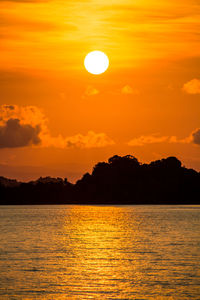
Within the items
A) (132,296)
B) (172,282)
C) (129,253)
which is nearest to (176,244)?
(129,253)

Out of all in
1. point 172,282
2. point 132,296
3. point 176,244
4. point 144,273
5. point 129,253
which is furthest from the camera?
point 176,244

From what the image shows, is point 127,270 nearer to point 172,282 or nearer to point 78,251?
point 172,282

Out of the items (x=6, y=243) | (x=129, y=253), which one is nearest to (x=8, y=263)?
(x=129, y=253)

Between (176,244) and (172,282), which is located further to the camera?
(176,244)

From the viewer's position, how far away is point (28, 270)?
66.2m

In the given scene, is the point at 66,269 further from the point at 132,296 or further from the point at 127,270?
the point at 132,296

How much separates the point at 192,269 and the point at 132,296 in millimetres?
16398

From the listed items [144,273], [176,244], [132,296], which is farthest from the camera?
[176,244]

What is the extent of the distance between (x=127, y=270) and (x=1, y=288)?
17.7 meters

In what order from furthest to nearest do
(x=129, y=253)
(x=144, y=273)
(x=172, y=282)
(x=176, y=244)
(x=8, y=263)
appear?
1. (x=176, y=244)
2. (x=129, y=253)
3. (x=8, y=263)
4. (x=144, y=273)
5. (x=172, y=282)

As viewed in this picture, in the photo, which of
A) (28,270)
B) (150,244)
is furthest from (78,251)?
(28,270)

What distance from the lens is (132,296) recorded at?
52094 mm

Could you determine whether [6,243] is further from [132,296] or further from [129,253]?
[132,296]

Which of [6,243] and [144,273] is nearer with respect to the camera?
[144,273]
